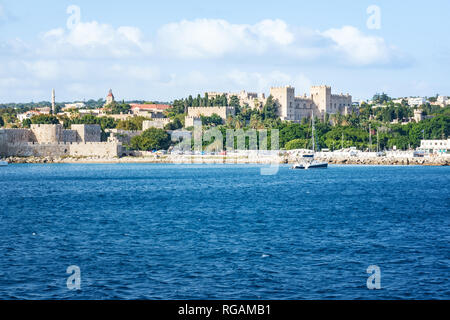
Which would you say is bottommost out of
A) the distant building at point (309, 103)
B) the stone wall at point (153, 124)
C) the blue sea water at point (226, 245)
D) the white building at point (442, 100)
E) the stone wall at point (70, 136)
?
the blue sea water at point (226, 245)

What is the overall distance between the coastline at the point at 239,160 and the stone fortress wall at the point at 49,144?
0.66 metres

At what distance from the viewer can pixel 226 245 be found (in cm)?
1700

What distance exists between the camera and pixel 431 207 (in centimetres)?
2622

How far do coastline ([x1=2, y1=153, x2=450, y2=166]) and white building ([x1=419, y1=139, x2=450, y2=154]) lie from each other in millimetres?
9944

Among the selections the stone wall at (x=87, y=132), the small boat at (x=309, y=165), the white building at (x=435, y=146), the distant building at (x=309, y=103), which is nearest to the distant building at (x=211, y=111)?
the distant building at (x=309, y=103)

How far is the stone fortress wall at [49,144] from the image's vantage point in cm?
7219

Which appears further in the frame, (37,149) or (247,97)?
(247,97)

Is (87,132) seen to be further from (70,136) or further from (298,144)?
(298,144)

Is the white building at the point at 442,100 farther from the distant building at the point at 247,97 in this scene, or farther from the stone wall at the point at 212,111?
the stone wall at the point at 212,111

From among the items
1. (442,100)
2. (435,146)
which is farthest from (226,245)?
(442,100)

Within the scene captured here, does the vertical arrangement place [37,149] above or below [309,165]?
above

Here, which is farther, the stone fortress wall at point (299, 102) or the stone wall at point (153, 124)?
the stone fortress wall at point (299, 102)

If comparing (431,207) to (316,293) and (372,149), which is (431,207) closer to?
(316,293)

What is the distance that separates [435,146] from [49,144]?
43.1 meters
